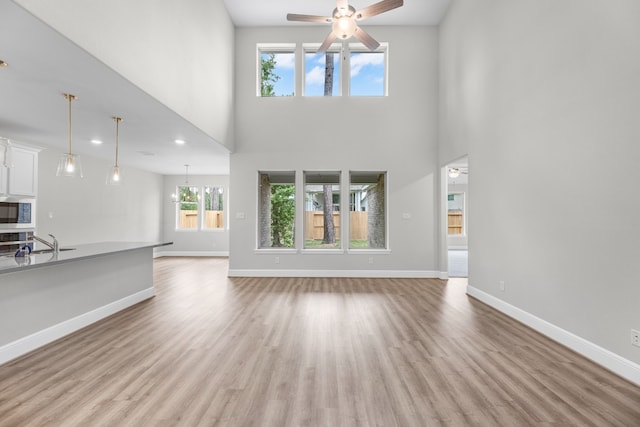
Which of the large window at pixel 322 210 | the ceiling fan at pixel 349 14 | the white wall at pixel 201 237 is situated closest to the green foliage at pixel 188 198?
the white wall at pixel 201 237

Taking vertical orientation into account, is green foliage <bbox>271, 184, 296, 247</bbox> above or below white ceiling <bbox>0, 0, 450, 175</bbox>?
below

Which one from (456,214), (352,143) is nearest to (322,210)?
(352,143)

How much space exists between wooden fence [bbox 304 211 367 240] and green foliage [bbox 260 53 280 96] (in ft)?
9.26

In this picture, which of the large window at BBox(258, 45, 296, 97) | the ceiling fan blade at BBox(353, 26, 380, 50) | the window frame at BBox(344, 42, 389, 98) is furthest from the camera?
the large window at BBox(258, 45, 296, 97)

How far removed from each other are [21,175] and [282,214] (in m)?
4.52

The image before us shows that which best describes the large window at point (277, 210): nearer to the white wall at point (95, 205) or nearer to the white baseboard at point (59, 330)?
the white baseboard at point (59, 330)

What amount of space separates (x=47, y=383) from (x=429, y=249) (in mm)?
5940

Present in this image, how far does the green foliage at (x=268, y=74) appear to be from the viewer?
669 centimetres

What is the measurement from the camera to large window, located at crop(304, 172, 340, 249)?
22.1 ft

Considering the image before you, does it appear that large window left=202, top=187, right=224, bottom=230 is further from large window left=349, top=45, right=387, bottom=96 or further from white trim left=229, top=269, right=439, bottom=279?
large window left=349, top=45, right=387, bottom=96

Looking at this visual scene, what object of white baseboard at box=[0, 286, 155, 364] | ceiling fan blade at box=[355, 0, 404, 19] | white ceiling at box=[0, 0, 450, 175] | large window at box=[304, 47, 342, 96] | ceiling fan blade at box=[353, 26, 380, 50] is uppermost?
large window at box=[304, 47, 342, 96]

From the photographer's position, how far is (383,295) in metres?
4.95

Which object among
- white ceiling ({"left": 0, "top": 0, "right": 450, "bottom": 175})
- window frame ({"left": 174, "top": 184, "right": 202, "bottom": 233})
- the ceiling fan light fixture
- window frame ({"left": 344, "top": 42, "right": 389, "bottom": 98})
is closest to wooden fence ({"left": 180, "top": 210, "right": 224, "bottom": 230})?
window frame ({"left": 174, "top": 184, "right": 202, "bottom": 233})

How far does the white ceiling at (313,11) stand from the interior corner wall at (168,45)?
325mm
